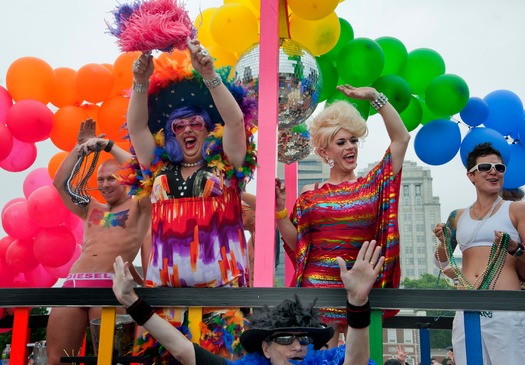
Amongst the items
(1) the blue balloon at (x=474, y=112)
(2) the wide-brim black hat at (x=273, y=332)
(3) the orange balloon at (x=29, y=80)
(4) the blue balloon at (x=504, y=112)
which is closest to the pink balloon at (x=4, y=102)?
(3) the orange balloon at (x=29, y=80)

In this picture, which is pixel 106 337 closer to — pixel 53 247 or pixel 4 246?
pixel 53 247

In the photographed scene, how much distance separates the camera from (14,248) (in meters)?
4.69

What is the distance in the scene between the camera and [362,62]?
13.8 feet

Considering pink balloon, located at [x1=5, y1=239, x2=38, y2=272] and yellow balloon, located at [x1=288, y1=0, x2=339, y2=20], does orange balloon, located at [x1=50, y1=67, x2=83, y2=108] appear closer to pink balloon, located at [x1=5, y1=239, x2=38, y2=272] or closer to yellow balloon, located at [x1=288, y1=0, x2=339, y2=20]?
pink balloon, located at [x1=5, y1=239, x2=38, y2=272]

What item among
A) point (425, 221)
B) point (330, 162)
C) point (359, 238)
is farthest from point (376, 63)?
point (425, 221)

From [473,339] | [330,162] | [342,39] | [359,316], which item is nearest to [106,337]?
[359,316]

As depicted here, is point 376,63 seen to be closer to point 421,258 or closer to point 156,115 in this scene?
point 156,115

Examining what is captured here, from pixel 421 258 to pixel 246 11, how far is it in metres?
70.0

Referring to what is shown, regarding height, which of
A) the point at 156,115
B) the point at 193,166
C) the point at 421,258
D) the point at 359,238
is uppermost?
the point at 421,258

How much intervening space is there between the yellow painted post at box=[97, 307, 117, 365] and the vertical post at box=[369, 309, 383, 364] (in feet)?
2.98

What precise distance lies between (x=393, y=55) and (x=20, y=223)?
3118mm

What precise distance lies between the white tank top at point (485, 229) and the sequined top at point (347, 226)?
65 centimetres

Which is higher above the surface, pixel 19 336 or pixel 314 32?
pixel 314 32

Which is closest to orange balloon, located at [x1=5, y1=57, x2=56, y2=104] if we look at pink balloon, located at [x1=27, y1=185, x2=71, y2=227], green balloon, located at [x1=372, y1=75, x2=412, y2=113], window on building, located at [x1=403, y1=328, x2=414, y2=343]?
pink balloon, located at [x1=27, y1=185, x2=71, y2=227]
